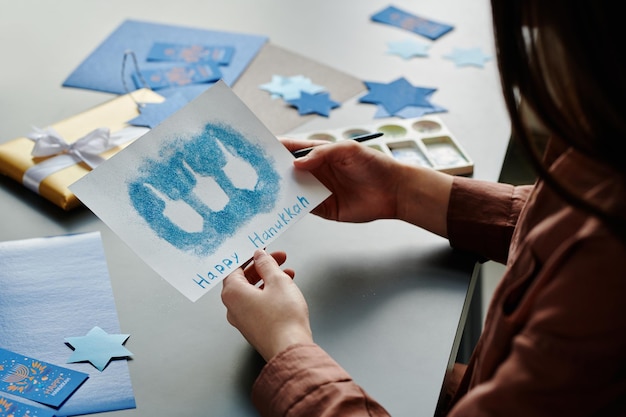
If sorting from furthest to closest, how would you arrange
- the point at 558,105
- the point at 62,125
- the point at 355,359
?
the point at 62,125 → the point at 355,359 → the point at 558,105

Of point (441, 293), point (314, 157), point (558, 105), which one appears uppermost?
point (558, 105)

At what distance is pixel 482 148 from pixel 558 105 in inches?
25.4

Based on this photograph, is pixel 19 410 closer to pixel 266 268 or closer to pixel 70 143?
pixel 266 268

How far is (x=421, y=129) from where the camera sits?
1315 mm

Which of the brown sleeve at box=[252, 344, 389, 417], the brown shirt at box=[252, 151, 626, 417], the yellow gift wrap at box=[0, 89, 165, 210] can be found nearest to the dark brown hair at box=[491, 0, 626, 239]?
the brown shirt at box=[252, 151, 626, 417]

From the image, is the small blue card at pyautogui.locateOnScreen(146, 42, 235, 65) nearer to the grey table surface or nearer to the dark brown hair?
the grey table surface

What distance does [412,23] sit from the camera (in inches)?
64.1

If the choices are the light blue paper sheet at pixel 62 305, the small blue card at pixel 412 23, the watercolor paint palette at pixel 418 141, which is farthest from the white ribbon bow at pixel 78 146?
the small blue card at pixel 412 23

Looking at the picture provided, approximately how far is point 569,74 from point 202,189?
52 centimetres

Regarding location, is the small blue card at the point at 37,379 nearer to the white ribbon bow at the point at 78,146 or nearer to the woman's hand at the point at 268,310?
the woman's hand at the point at 268,310

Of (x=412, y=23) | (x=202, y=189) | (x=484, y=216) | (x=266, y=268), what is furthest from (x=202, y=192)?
(x=412, y=23)

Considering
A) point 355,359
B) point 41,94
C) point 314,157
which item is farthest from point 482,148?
point 41,94

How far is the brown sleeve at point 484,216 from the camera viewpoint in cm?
103

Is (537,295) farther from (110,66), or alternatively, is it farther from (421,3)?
(421,3)
